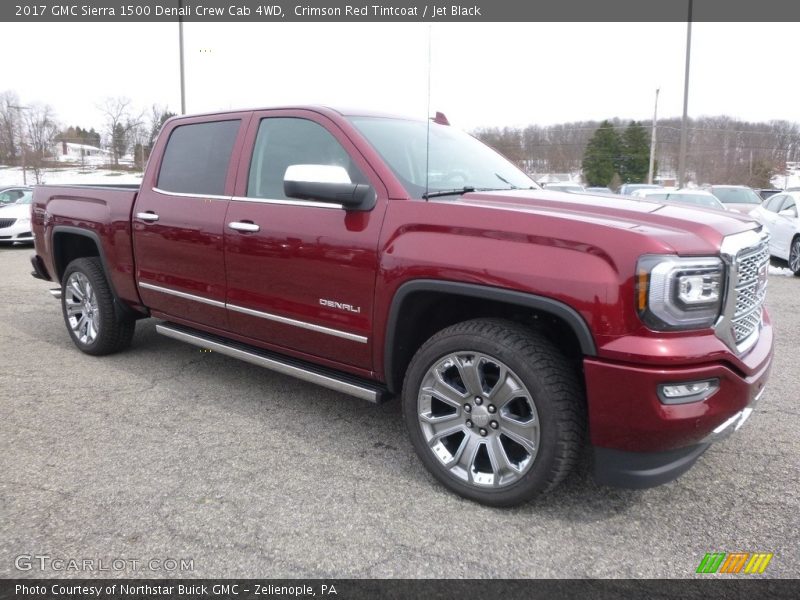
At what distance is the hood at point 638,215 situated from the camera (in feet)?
7.77

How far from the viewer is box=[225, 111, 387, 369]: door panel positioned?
3.09 m

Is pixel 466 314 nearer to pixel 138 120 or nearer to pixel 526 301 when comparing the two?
pixel 526 301

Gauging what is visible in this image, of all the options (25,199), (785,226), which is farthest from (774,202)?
(25,199)

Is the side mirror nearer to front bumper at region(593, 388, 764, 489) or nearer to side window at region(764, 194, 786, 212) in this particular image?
front bumper at region(593, 388, 764, 489)

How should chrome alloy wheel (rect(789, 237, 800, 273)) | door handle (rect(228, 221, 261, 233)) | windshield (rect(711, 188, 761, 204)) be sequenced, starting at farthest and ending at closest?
1. windshield (rect(711, 188, 761, 204))
2. chrome alloy wheel (rect(789, 237, 800, 273))
3. door handle (rect(228, 221, 261, 233))

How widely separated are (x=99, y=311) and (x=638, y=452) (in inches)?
166

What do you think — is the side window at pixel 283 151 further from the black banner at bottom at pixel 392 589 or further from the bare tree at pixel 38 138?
the bare tree at pixel 38 138

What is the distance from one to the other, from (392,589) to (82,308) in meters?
4.08

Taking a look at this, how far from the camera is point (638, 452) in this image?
2.43 m

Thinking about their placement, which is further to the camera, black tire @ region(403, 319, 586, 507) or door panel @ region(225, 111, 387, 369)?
door panel @ region(225, 111, 387, 369)

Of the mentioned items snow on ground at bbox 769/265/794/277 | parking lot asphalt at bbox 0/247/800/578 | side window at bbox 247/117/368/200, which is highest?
side window at bbox 247/117/368/200

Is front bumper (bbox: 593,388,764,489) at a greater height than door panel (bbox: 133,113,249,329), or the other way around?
door panel (bbox: 133,113,249,329)

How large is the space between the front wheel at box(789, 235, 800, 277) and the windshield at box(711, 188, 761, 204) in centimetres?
726

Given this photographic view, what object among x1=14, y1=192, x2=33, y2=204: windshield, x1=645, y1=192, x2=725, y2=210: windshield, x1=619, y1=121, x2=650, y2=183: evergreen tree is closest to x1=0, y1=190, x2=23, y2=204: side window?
x1=14, y1=192, x2=33, y2=204: windshield
